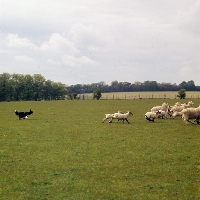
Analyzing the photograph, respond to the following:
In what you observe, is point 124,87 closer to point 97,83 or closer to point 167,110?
point 97,83

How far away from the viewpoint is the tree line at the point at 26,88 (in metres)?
119

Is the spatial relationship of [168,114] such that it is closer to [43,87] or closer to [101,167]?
[101,167]

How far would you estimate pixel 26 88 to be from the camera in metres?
124

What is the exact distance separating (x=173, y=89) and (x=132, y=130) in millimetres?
128061

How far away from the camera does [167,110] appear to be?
32.5 metres

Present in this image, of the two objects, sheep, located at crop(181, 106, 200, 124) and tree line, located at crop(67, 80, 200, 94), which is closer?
sheep, located at crop(181, 106, 200, 124)

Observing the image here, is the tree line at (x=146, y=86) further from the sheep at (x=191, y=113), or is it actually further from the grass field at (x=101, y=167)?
the grass field at (x=101, y=167)

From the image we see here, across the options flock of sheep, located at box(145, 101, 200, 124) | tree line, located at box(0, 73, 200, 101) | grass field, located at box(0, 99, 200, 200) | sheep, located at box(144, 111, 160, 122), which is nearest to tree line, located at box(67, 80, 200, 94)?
tree line, located at box(0, 73, 200, 101)

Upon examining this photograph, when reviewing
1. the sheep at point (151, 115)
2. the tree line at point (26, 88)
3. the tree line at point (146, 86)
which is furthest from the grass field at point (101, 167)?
the tree line at point (146, 86)

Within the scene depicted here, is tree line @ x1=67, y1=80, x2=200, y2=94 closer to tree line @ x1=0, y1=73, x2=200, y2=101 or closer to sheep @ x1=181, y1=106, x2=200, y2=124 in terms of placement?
tree line @ x1=0, y1=73, x2=200, y2=101

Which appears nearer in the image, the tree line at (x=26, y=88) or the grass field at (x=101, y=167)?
the grass field at (x=101, y=167)

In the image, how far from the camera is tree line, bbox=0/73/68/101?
119438 mm

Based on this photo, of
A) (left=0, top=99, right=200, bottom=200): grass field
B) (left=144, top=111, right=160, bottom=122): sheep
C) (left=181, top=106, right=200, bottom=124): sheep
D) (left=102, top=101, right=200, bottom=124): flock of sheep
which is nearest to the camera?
(left=0, top=99, right=200, bottom=200): grass field

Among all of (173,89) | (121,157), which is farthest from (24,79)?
(121,157)
